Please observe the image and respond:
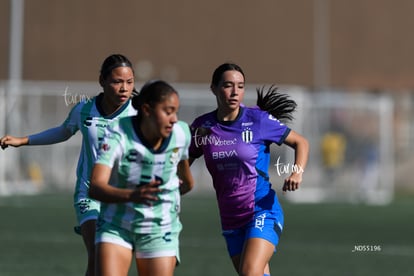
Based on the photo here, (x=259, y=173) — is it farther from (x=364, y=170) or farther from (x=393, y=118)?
(x=393, y=118)

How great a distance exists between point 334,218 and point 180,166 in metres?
16.2

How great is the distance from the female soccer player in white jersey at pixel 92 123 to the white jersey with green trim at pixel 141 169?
52.5 inches

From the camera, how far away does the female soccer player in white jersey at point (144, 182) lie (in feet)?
22.0

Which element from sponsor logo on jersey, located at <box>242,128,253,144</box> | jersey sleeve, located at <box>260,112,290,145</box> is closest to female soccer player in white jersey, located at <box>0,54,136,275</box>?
sponsor logo on jersey, located at <box>242,128,253,144</box>

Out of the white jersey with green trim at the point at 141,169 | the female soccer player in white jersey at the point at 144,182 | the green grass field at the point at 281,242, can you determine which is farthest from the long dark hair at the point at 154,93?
the green grass field at the point at 281,242

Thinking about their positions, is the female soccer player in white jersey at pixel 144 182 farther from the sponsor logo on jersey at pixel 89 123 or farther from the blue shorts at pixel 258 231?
the sponsor logo on jersey at pixel 89 123

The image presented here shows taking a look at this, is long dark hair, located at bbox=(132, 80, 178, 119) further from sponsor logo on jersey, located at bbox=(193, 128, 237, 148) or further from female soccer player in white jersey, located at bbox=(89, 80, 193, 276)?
sponsor logo on jersey, located at bbox=(193, 128, 237, 148)

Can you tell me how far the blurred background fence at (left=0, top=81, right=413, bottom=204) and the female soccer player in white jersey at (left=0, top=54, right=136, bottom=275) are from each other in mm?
20508

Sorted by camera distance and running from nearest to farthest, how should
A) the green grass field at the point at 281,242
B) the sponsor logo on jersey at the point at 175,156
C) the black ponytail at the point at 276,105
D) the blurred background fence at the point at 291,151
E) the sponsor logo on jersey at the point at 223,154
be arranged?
1. the sponsor logo on jersey at the point at 175,156
2. the sponsor logo on jersey at the point at 223,154
3. the black ponytail at the point at 276,105
4. the green grass field at the point at 281,242
5. the blurred background fence at the point at 291,151

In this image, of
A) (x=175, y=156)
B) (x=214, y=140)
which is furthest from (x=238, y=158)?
(x=175, y=156)

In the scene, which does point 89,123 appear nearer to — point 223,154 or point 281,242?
point 223,154

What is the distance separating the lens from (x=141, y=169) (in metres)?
6.81

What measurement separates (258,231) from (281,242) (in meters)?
8.91

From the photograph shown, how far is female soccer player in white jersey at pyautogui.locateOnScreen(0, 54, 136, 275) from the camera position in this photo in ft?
27.2
